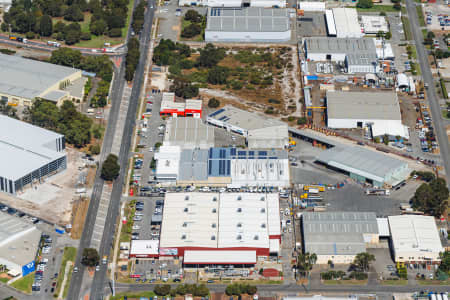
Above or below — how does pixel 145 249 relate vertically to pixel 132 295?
above

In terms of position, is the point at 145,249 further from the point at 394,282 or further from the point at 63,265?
the point at 394,282

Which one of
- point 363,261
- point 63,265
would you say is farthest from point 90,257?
point 363,261

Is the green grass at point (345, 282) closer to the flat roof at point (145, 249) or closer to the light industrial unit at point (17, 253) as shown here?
the flat roof at point (145, 249)

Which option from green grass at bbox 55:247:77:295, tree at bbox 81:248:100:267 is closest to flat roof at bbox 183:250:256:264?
tree at bbox 81:248:100:267

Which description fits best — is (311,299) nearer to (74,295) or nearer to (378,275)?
(378,275)

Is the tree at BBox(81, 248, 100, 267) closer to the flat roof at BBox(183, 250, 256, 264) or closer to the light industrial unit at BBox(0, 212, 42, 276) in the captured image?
the light industrial unit at BBox(0, 212, 42, 276)

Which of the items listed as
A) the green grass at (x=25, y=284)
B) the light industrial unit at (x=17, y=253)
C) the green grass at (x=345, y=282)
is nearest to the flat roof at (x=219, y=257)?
the green grass at (x=345, y=282)
